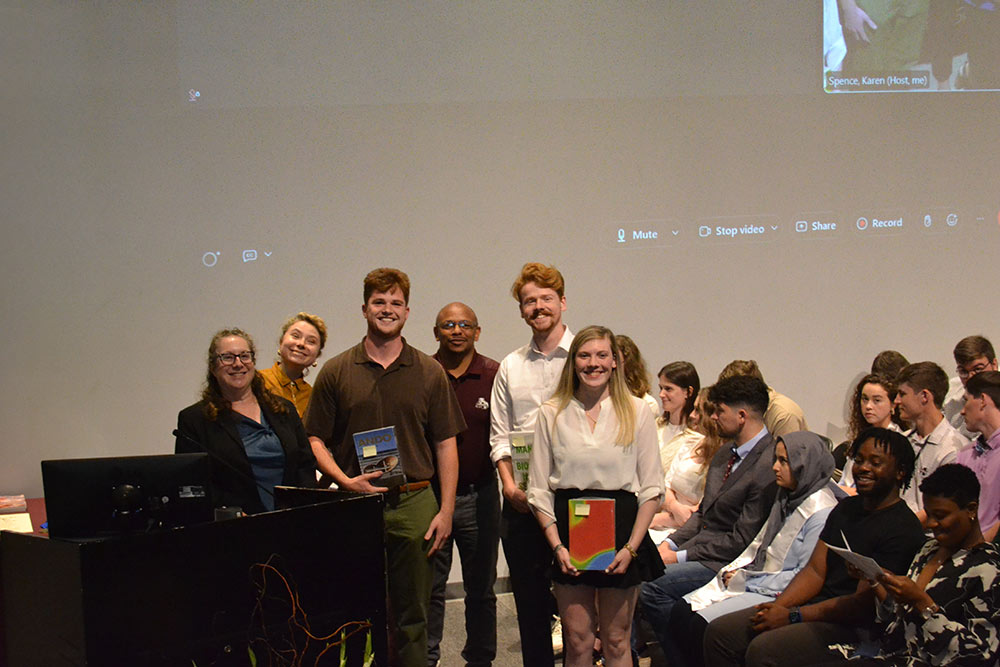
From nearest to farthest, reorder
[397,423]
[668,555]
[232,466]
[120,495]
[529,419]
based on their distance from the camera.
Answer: [120,495]
[232,466]
[397,423]
[529,419]
[668,555]

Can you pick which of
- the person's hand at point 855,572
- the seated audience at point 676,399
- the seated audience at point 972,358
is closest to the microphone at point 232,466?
→ the person's hand at point 855,572

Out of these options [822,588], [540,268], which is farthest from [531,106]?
[822,588]

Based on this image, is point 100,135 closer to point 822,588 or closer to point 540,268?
point 540,268

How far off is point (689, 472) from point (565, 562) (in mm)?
1105

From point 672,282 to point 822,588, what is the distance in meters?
2.19

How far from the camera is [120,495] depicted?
224cm

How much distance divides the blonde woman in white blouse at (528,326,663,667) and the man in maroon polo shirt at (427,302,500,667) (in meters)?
0.53

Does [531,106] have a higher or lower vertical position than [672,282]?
higher

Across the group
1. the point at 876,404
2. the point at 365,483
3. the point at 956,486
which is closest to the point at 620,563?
the point at 365,483

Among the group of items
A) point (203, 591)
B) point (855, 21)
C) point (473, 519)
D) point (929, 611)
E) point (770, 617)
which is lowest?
point (770, 617)

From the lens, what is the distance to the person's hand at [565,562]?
297cm

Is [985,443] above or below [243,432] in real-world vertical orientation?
below

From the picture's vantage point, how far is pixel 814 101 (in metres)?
4.91

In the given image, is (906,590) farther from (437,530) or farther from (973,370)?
(973,370)
